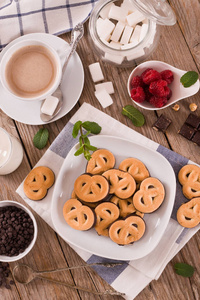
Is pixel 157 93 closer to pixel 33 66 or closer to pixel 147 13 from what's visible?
pixel 147 13

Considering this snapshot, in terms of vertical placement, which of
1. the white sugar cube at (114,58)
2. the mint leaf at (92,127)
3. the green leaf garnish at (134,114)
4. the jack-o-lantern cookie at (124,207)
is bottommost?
the jack-o-lantern cookie at (124,207)

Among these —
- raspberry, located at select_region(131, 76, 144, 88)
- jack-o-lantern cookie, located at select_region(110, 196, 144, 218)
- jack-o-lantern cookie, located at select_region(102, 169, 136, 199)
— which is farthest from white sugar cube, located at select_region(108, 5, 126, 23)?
jack-o-lantern cookie, located at select_region(110, 196, 144, 218)

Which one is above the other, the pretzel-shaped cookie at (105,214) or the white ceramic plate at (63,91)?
the white ceramic plate at (63,91)

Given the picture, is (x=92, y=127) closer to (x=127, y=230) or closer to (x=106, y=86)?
(x=106, y=86)

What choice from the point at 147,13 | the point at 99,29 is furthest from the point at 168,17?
the point at 99,29

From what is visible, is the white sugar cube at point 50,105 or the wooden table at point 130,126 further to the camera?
the wooden table at point 130,126

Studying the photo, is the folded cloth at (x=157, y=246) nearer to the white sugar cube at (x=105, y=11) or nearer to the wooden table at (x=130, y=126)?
the wooden table at (x=130, y=126)

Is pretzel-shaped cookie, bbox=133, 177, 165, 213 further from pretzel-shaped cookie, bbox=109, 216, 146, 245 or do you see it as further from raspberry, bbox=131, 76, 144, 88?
raspberry, bbox=131, 76, 144, 88

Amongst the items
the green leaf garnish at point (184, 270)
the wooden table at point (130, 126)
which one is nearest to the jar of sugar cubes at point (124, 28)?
the wooden table at point (130, 126)
